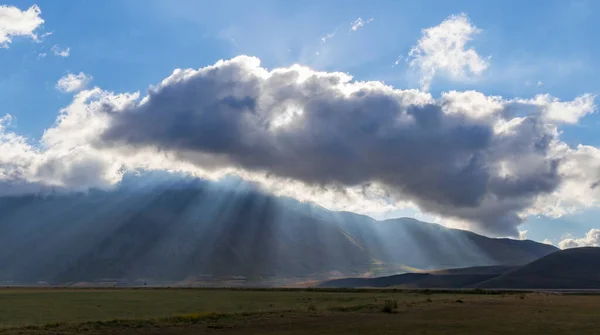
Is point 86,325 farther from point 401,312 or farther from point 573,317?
point 573,317

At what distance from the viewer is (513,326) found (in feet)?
150

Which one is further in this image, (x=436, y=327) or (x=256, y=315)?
(x=256, y=315)

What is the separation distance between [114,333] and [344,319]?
2075 cm

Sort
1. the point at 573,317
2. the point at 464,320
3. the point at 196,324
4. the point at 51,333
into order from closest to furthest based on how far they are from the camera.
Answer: the point at 51,333 < the point at 196,324 < the point at 464,320 < the point at 573,317

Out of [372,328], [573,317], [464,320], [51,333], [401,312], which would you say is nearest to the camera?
[51,333]

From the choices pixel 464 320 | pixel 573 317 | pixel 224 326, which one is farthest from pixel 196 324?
pixel 573 317

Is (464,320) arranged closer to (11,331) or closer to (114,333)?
(114,333)

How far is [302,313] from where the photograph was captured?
57969mm

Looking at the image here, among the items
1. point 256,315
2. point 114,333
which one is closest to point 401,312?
point 256,315

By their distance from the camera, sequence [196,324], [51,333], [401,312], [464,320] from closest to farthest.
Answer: [51,333] < [196,324] < [464,320] < [401,312]

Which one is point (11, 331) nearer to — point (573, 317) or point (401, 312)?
point (401, 312)

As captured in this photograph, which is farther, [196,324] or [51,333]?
[196,324]

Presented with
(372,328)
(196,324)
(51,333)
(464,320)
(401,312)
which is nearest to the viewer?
(51,333)

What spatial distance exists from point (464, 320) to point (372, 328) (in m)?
11.7
